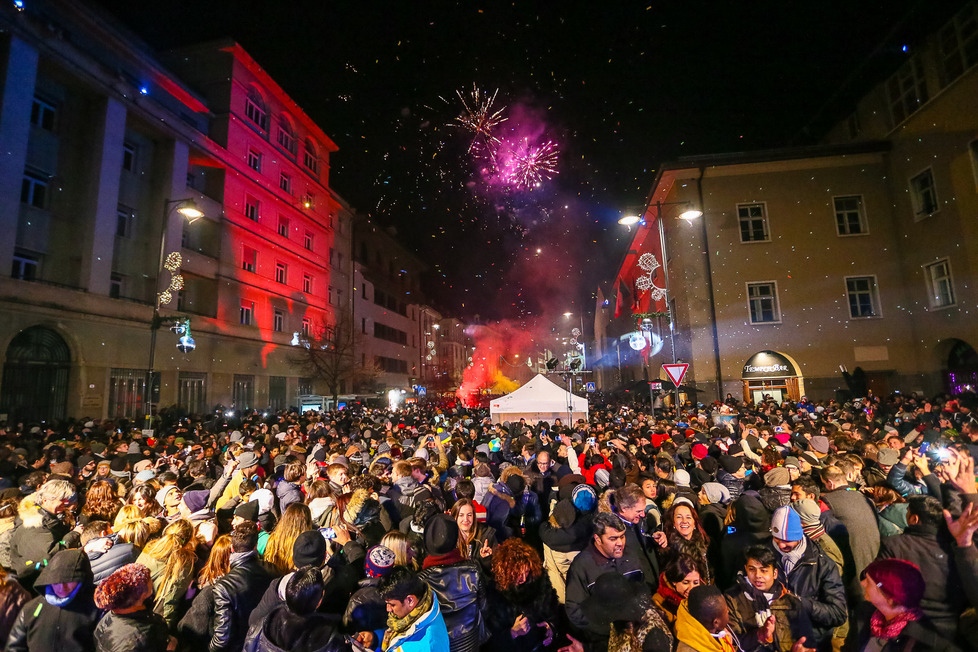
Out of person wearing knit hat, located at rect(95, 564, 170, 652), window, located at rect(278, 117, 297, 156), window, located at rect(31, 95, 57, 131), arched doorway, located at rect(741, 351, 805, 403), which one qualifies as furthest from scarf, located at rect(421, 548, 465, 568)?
window, located at rect(278, 117, 297, 156)

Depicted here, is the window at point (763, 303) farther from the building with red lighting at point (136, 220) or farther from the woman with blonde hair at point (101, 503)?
the woman with blonde hair at point (101, 503)

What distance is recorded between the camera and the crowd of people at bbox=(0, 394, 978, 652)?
2.89 metres

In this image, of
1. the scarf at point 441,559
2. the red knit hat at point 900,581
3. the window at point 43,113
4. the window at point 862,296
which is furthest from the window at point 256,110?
the red knit hat at point 900,581

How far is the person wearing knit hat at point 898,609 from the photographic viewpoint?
2547 millimetres

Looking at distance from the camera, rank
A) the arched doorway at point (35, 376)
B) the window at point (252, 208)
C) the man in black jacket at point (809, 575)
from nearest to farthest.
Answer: the man in black jacket at point (809, 575) → the arched doorway at point (35, 376) → the window at point (252, 208)

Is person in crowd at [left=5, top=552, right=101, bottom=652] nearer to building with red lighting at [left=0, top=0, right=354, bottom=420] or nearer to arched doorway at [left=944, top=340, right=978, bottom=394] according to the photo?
building with red lighting at [left=0, top=0, right=354, bottom=420]

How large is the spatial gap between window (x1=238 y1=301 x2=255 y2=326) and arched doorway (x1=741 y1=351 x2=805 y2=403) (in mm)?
27991

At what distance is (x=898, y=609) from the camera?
8.64 feet

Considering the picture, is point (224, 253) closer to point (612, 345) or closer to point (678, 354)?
point (678, 354)

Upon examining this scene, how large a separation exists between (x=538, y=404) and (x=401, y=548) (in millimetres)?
13864

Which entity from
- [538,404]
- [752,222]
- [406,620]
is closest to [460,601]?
[406,620]

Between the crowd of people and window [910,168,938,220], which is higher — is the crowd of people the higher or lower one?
the lower one

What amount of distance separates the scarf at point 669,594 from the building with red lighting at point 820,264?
20.9 meters

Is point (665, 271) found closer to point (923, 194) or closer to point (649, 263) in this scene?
point (649, 263)
